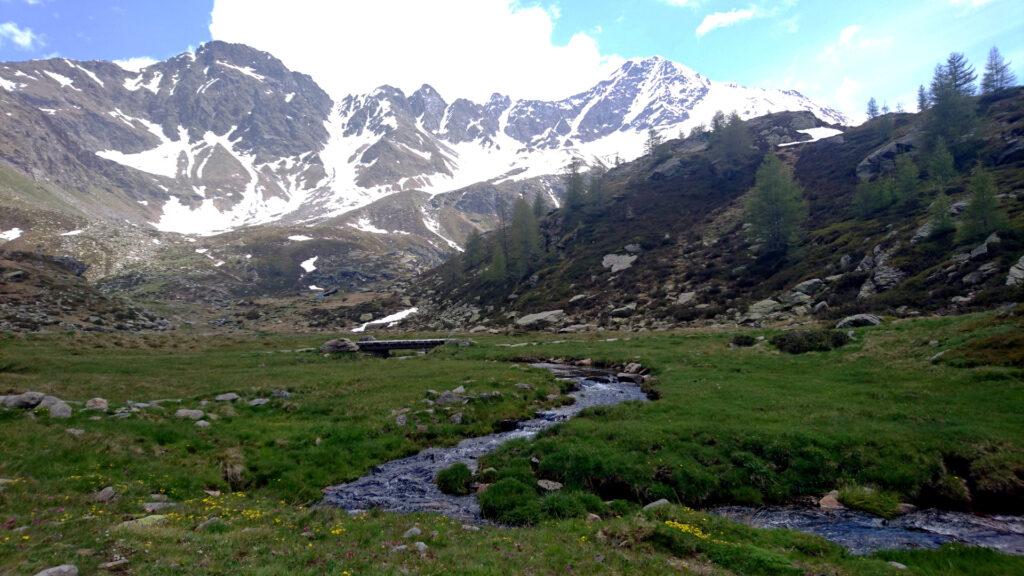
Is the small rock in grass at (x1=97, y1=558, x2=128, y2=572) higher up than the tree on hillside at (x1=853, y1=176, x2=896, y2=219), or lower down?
lower down

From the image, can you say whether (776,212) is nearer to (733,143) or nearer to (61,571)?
(733,143)

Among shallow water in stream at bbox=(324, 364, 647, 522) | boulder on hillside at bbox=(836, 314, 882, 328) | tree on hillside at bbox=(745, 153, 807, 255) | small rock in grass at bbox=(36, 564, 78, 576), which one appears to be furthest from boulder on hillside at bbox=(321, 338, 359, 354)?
tree on hillside at bbox=(745, 153, 807, 255)

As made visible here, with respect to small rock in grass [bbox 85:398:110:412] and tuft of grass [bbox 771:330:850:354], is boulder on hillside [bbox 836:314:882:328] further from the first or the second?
small rock in grass [bbox 85:398:110:412]

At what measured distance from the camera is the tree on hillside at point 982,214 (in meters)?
48.2

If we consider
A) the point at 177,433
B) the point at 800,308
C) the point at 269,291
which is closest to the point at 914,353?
the point at 800,308

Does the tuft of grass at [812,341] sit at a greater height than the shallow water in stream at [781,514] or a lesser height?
greater

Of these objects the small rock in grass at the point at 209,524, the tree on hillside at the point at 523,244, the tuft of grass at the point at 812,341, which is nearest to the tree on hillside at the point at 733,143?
the tree on hillside at the point at 523,244

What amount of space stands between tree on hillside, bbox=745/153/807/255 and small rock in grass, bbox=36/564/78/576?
81600 millimetres

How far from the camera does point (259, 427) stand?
76.4 ft

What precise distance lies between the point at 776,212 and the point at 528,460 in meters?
72.9

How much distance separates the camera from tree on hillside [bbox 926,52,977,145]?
88688 mm

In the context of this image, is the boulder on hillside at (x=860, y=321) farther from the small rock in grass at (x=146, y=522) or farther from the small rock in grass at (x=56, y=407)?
the small rock in grass at (x=56, y=407)

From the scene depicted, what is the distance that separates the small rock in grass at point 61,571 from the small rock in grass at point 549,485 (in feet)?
43.1

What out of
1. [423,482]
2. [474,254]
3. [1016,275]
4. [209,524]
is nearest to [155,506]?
[209,524]
